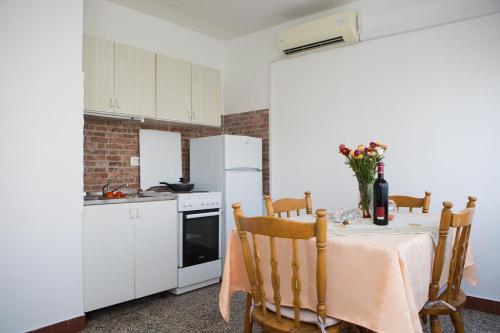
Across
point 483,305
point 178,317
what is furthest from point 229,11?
point 483,305

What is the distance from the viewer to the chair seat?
5.15 ft

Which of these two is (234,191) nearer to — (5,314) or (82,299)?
(82,299)

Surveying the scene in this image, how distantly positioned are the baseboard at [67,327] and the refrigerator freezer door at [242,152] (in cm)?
190

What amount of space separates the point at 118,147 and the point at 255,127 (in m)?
1.62

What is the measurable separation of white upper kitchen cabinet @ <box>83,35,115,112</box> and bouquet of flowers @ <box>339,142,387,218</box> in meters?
2.22

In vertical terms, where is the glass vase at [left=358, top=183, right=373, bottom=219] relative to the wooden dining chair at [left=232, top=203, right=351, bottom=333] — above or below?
above

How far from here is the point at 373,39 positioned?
3.57 meters

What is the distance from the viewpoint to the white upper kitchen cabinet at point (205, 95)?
13.5 ft

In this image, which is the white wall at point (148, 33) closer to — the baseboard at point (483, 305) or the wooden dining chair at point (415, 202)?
the wooden dining chair at point (415, 202)

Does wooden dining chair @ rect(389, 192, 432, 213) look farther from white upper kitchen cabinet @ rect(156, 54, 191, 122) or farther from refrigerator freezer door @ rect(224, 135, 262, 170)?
white upper kitchen cabinet @ rect(156, 54, 191, 122)

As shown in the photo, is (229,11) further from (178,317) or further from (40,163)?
(178,317)

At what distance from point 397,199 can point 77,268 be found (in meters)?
2.47

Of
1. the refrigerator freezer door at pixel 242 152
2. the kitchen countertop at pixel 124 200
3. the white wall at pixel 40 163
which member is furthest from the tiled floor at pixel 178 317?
the refrigerator freezer door at pixel 242 152

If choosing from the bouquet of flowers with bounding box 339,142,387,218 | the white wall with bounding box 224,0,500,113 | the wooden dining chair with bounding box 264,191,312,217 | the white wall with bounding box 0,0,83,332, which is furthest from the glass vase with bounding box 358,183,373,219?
the white wall with bounding box 0,0,83,332
